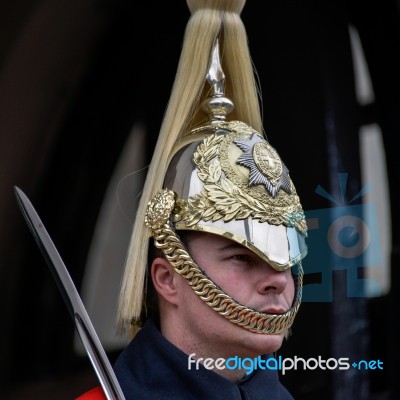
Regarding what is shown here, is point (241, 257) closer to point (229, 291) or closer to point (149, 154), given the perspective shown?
point (229, 291)

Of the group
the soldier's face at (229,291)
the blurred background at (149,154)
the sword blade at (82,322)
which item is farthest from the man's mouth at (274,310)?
the blurred background at (149,154)

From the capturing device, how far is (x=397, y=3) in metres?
1.89

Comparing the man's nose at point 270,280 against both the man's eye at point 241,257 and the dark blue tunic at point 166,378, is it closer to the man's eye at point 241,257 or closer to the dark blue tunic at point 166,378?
the man's eye at point 241,257

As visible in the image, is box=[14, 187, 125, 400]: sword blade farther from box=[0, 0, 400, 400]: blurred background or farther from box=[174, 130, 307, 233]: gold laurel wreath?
box=[0, 0, 400, 400]: blurred background

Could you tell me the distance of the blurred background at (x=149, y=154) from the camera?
5.73 ft

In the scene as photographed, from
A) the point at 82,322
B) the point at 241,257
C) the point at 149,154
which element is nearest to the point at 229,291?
the point at 241,257

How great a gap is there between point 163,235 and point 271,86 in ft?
2.34

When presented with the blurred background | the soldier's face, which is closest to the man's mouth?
the soldier's face

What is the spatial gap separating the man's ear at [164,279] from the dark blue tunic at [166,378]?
6 cm

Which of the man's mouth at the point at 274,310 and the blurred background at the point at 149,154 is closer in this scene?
the man's mouth at the point at 274,310

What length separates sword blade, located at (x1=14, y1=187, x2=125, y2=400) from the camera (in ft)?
3.99

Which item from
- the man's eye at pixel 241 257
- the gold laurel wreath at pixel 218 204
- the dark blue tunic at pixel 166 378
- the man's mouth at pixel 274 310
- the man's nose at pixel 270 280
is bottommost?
the dark blue tunic at pixel 166 378

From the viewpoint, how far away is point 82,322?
1.24m

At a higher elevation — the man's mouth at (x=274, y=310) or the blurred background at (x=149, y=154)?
the blurred background at (x=149, y=154)
